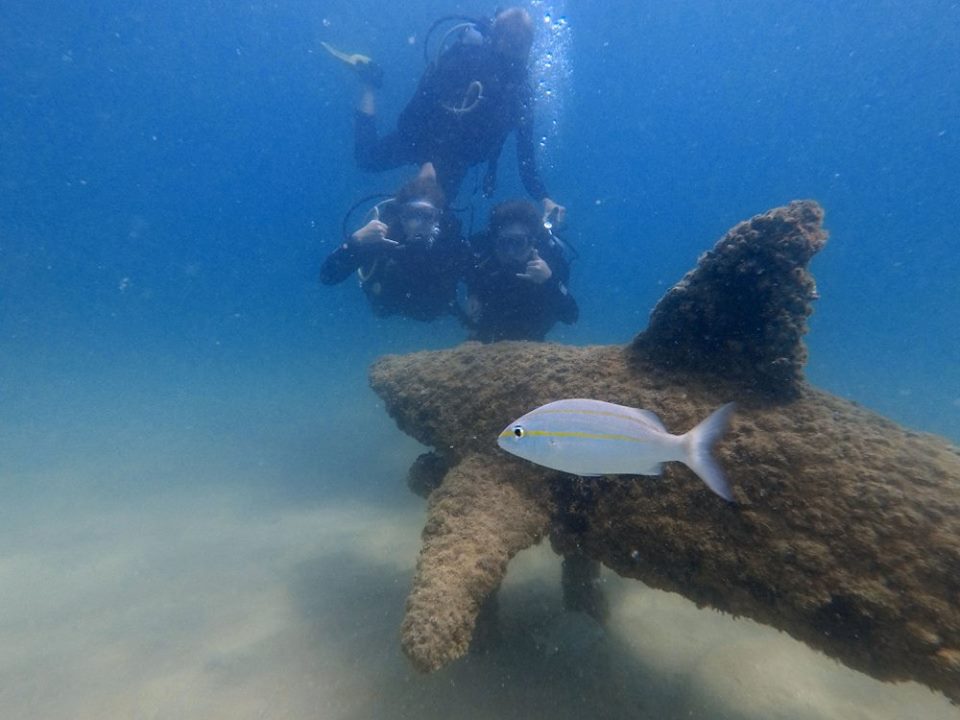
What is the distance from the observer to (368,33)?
1734 inches

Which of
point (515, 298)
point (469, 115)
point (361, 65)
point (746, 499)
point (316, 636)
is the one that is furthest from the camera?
point (361, 65)

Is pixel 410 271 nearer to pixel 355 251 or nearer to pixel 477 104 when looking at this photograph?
pixel 355 251

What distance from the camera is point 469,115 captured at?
1121 centimetres

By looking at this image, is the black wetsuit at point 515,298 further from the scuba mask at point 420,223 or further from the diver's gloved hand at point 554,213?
the scuba mask at point 420,223

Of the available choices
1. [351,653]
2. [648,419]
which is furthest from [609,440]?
[351,653]

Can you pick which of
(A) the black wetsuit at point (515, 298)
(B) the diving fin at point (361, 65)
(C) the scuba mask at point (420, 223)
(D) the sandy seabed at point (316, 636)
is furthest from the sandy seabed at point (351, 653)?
(B) the diving fin at point (361, 65)

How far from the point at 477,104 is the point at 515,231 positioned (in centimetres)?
475

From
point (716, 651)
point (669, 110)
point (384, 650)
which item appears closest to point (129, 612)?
point (384, 650)

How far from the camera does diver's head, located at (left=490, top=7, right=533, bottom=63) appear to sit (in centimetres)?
1088

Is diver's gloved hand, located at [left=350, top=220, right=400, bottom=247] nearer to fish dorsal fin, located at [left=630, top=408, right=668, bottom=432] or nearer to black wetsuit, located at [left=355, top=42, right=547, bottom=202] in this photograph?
black wetsuit, located at [left=355, top=42, right=547, bottom=202]

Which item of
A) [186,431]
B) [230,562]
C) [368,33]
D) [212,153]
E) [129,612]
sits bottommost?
[129,612]

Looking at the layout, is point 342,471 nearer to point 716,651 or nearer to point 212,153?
point 716,651

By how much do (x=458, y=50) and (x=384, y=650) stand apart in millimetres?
12982

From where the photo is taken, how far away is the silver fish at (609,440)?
1937 mm
